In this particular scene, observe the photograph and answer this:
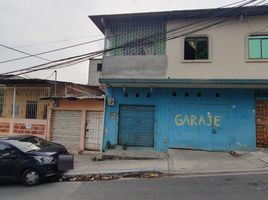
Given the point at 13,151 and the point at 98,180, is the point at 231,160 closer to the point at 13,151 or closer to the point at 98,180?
the point at 98,180

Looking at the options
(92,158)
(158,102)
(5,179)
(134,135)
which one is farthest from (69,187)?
(158,102)

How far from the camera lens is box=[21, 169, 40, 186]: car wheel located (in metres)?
9.11

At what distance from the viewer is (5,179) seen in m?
9.40

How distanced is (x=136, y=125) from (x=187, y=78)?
11.5 ft

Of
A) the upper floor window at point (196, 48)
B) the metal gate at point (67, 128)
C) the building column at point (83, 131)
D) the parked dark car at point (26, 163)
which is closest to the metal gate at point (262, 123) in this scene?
the upper floor window at point (196, 48)

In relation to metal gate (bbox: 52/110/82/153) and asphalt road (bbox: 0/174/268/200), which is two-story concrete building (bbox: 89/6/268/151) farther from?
asphalt road (bbox: 0/174/268/200)

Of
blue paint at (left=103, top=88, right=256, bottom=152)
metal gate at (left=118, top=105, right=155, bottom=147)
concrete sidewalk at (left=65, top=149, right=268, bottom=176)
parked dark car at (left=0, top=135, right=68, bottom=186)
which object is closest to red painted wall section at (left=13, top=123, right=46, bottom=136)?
concrete sidewalk at (left=65, top=149, right=268, bottom=176)

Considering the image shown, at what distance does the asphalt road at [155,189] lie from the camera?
22.9 ft

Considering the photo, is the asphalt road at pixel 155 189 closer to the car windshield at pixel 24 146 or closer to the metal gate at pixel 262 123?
the car windshield at pixel 24 146

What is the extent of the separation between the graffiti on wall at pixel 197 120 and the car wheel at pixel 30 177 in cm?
713

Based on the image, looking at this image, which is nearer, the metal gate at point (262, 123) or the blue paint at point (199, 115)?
the metal gate at point (262, 123)

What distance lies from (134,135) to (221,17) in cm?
718

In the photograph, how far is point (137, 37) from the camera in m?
14.2

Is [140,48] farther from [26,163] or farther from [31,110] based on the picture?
[26,163]
